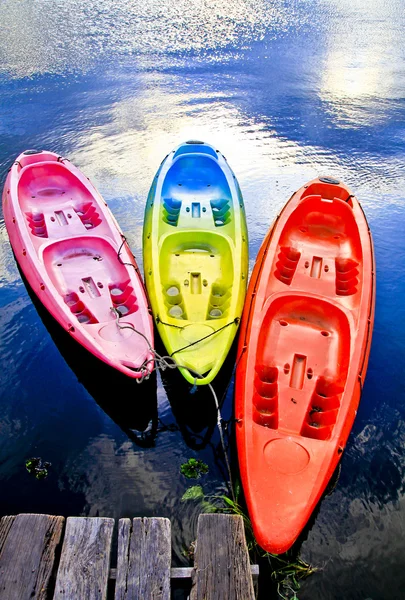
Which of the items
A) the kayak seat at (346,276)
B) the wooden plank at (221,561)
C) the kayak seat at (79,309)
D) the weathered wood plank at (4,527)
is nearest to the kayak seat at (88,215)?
the kayak seat at (79,309)

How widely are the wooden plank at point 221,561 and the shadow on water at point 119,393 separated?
1.55 metres

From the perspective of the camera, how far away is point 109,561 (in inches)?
123

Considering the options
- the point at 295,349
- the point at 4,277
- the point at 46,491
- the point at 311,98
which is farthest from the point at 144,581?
the point at 311,98

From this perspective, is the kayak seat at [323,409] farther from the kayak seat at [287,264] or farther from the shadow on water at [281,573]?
the kayak seat at [287,264]

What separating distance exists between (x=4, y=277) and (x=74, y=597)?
4.74 m

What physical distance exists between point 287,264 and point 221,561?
3739 mm

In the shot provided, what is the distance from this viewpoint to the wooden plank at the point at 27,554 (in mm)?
2992

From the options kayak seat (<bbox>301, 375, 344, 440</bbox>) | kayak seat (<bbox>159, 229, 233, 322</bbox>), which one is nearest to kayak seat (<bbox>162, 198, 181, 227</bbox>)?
kayak seat (<bbox>159, 229, 233, 322</bbox>)

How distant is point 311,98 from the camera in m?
12.1

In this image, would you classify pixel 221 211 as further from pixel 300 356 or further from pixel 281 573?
pixel 281 573

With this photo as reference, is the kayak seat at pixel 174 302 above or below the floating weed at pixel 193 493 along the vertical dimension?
above

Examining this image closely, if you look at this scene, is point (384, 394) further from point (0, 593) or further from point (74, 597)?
point (0, 593)

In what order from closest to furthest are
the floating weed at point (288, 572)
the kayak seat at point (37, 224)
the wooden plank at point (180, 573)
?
the wooden plank at point (180, 573), the floating weed at point (288, 572), the kayak seat at point (37, 224)

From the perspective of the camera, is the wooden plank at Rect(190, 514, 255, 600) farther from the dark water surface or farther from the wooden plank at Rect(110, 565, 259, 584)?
the dark water surface
